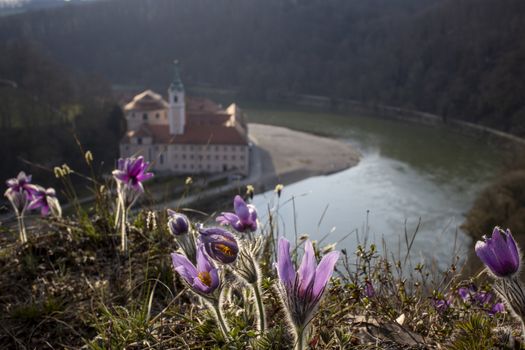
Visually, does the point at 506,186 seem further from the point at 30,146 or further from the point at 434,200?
the point at 30,146

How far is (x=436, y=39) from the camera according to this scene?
52094 mm

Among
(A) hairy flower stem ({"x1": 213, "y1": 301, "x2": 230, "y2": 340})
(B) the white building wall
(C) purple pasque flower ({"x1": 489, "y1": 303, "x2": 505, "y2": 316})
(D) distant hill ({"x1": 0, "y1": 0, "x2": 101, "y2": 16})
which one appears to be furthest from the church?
(D) distant hill ({"x1": 0, "y1": 0, "x2": 101, "y2": 16})

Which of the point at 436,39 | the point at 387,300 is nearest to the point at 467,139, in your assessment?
the point at 436,39

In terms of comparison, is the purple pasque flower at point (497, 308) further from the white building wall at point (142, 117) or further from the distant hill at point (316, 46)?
the distant hill at point (316, 46)

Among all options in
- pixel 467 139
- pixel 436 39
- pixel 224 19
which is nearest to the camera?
pixel 467 139

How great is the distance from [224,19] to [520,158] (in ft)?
187

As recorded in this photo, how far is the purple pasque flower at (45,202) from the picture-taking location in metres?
2.75

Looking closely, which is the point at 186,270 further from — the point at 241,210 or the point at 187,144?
the point at 187,144

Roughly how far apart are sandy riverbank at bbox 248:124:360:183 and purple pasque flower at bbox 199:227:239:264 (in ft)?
67.0

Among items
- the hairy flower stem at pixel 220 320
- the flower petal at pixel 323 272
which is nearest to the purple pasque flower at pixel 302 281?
the flower petal at pixel 323 272

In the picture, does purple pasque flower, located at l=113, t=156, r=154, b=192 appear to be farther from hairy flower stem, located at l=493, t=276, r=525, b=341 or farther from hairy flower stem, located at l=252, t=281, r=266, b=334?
hairy flower stem, located at l=493, t=276, r=525, b=341

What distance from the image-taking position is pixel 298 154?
27.8 meters

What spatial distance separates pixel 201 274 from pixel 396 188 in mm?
20807

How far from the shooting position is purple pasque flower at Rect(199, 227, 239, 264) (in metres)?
1.21
